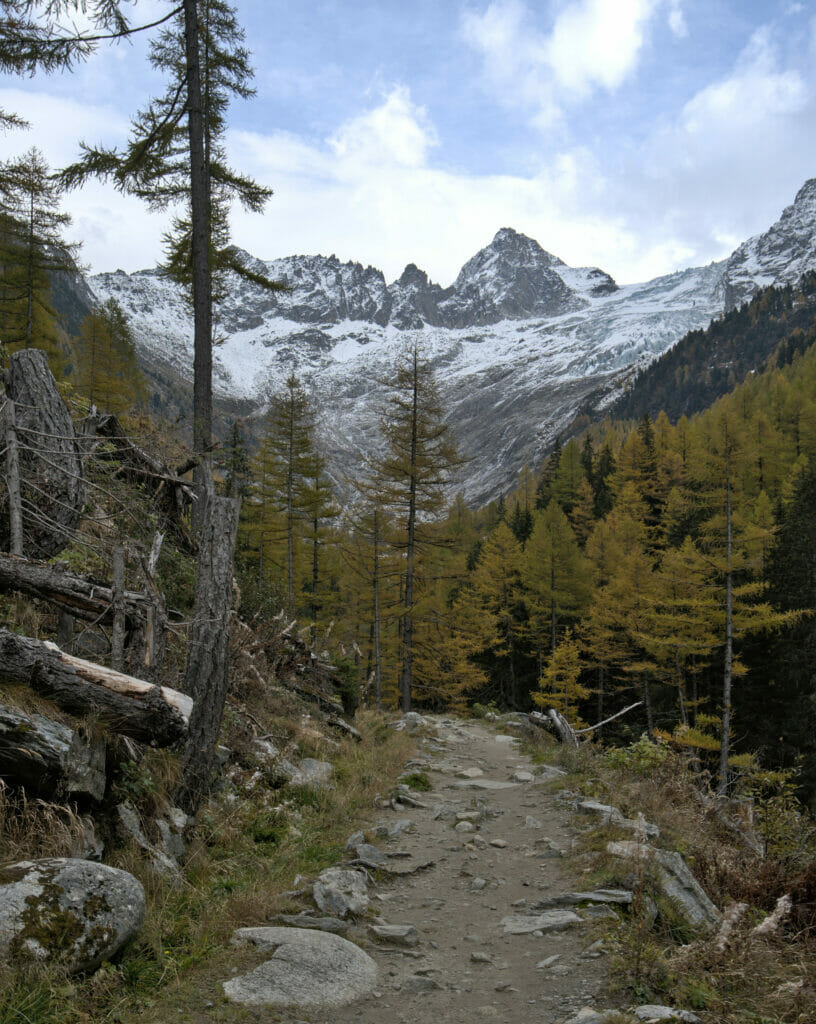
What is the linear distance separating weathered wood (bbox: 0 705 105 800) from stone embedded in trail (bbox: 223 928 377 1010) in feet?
5.11

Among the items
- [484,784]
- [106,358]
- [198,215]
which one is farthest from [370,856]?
[106,358]

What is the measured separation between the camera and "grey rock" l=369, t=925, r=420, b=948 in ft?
16.2

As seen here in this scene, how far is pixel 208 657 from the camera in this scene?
20.0 feet

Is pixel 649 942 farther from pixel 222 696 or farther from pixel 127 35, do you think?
pixel 127 35

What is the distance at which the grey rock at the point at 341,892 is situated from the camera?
5.21 metres

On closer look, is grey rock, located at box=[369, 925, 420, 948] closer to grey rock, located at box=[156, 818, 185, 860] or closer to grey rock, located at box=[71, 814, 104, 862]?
grey rock, located at box=[156, 818, 185, 860]

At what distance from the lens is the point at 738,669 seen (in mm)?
21484

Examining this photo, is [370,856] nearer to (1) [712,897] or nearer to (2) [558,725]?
(1) [712,897]

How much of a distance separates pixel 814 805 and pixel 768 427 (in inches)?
1389

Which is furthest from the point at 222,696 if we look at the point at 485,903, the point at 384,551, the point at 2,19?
the point at 384,551

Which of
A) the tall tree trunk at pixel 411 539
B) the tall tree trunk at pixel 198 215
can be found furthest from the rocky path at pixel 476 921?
the tall tree trunk at pixel 411 539

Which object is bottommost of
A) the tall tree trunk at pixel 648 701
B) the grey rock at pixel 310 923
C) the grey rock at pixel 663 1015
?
the tall tree trunk at pixel 648 701

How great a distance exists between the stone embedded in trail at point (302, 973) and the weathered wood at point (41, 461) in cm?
463

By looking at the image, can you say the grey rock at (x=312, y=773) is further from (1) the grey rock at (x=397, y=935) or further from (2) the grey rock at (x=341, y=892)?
(1) the grey rock at (x=397, y=935)
